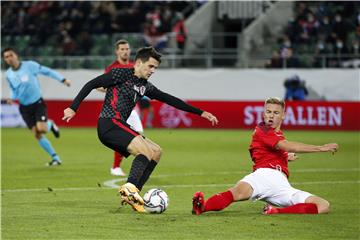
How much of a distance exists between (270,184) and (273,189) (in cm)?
7

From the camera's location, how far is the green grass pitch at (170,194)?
28.5 ft

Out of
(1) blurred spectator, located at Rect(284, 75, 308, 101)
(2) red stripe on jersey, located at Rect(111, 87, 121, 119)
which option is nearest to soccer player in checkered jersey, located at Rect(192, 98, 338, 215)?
(2) red stripe on jersey, located at Rect(111, 87, 121, 119)

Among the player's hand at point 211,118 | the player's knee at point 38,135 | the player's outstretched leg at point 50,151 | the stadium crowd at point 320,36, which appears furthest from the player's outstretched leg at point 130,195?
the stadium crowd at point 320,36

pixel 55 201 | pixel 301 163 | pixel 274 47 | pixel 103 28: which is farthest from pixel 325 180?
pixel 103 28

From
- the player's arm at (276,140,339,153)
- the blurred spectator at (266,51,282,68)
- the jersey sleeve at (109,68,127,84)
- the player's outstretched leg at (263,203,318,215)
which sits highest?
the jersey sleeve at (109,68,127,84)

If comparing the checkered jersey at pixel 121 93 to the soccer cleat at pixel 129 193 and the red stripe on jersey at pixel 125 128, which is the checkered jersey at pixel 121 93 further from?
the soccer cleat at pixel 129 193

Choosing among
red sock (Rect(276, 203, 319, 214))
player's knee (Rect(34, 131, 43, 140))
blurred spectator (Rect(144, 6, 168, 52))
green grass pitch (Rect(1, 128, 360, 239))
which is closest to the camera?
green grass pitch (Rect(1, 128, 360, 239))

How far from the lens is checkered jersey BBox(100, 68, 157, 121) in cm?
1046

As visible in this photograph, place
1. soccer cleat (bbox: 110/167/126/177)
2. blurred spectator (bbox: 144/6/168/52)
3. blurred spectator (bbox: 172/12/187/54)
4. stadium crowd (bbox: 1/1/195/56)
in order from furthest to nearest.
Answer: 1. stadium crowd (bbox: 1/1/195/56)
2. blurred spectator (bbox: 172/12/187/54)
3. blurred spectator (bbox: 144/6/168/52)
4. soccer cleat (bbox: 110/167/126/177)

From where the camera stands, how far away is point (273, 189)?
978cm

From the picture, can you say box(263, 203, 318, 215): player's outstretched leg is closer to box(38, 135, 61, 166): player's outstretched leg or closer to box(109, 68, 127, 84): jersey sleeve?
box(109, 68, 127, 84): jersey sleeve

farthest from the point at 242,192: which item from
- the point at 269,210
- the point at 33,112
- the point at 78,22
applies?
the point at 78,22

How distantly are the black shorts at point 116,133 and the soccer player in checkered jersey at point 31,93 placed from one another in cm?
724

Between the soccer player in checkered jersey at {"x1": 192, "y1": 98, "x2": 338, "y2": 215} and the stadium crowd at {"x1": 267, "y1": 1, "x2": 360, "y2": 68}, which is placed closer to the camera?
the soccer player in checkered jersey at {"x1": 192, "y1": 98, "x2": 338, "y2": 215}
